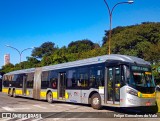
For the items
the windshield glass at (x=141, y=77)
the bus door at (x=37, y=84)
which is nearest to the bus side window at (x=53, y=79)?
the bus door at (x=37, y=84)

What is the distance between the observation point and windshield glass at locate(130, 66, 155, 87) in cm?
1529

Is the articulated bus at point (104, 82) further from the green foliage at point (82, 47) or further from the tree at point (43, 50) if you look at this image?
the tree at point (43, 50)

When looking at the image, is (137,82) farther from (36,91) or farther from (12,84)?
(12,84)

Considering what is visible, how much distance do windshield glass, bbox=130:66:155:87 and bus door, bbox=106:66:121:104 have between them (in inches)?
29.9

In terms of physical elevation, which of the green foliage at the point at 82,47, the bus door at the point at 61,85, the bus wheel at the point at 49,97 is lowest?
the bus wheel at the point at 49,97

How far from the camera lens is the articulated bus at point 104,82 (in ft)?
49.8

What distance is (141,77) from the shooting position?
1570 cm

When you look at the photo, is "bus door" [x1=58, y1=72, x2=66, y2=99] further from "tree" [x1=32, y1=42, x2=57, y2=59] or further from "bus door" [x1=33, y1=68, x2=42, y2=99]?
"tree" [x1=32, y1=42, x2=57, y2=59]

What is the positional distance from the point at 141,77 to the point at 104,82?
2.11m

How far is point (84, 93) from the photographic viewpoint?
18.6m

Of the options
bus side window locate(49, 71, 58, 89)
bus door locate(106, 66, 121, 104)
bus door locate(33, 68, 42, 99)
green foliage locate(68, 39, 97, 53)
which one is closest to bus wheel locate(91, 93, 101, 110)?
bus door locate(106, 66, 121, 104)

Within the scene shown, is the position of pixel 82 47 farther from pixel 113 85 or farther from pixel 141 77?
pixel 141 77

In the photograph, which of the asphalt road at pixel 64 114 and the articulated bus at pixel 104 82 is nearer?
the asphalt road at pixel 64 114

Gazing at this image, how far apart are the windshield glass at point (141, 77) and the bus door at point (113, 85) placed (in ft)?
2.49
